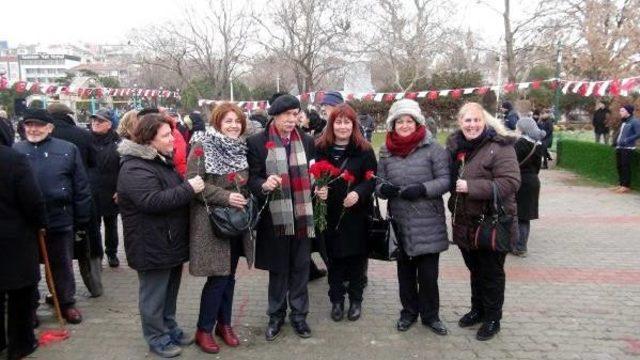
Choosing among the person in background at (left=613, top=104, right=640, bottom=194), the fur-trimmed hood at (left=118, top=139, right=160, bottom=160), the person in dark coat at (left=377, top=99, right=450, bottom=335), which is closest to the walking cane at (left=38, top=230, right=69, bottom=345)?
the fur-trimmed hood at (left=118, top=139, right=160, bottom=160)

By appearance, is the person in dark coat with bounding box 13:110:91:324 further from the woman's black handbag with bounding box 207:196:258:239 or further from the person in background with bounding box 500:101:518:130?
the person in background with bounding box 500:101:518:130

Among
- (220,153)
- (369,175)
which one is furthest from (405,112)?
(220,153)

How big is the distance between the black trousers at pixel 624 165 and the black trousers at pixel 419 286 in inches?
323

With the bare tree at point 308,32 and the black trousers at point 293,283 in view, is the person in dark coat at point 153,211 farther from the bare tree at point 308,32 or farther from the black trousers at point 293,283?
the bare tree at point 308,32

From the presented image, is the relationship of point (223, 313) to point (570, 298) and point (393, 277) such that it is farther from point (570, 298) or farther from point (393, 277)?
point (570, 298)

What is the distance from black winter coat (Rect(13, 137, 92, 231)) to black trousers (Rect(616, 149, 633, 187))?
33.3 feet

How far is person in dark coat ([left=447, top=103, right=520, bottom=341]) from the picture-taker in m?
3.53

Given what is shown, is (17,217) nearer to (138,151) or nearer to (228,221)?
(138,151)

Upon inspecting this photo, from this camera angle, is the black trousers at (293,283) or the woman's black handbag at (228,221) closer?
the woman's black handbag at (228,221)

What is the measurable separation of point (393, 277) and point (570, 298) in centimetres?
170

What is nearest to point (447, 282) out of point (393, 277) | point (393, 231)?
point (393, 277)

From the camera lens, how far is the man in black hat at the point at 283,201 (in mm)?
3533

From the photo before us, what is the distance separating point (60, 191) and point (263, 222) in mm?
1728

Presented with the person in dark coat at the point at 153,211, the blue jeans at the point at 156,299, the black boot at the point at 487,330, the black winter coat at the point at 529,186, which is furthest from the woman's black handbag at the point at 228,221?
the black winter coat at the point at 529,186
